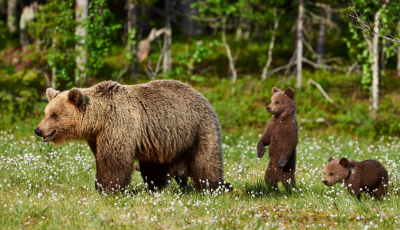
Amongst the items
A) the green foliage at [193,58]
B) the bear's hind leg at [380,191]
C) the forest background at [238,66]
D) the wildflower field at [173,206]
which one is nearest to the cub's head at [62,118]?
the wildflower field at [173,206]

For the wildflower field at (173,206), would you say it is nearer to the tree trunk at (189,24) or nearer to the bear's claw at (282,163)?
the bear's claw at (282,163)

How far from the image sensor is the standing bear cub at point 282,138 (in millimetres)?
6465

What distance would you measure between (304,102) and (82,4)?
8.81m

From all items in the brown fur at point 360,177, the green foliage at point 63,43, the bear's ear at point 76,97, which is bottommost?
the brown fur at point 360,177

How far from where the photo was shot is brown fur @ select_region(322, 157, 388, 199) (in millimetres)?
6141

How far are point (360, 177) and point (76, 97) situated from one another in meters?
4.41

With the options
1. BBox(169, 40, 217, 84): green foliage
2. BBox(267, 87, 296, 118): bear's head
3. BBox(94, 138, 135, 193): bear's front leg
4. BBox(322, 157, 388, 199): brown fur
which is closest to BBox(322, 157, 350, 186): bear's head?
BBox(322, 157, 388, 199): brown fur

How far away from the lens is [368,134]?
43.5 ft

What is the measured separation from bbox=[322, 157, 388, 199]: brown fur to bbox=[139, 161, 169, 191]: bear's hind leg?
2582mm

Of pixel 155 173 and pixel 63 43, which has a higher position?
pixel 63 43

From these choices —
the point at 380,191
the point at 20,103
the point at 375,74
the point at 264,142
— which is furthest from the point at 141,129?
the point at 375,74

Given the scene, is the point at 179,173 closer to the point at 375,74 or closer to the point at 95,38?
the point at 95,38

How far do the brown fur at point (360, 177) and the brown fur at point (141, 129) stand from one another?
→ 1.78m

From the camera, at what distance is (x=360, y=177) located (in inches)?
245
